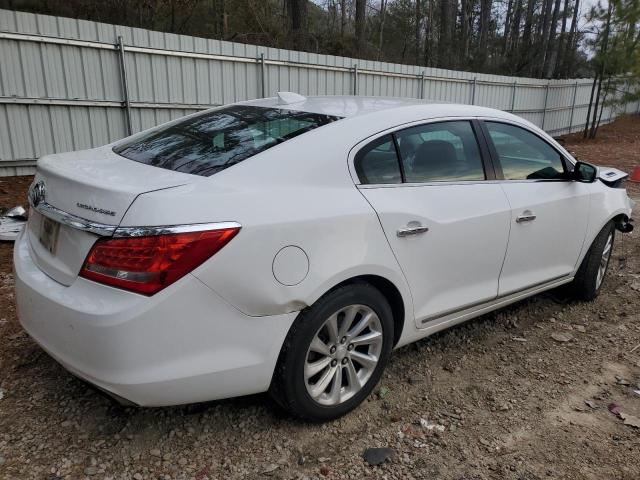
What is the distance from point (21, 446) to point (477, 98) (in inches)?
665

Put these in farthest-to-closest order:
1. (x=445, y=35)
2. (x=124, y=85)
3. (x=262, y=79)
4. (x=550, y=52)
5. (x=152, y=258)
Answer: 1. (x=550, y=52)
2. (x=445, y=35)
3. (x=262, y=79)
4. (x=124, y=85)
5. (x=152, y=258)

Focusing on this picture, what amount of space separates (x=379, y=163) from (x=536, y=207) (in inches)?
52.8

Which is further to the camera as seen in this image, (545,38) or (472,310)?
(545,38)

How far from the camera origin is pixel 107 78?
8.11m

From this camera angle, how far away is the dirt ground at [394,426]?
244 cm

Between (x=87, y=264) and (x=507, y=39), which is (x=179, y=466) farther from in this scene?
(x=507, y=39)

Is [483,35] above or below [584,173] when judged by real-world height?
above

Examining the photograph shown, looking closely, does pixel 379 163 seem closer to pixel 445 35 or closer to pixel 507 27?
pixel 445 35

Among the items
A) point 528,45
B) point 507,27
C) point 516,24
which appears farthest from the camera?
point 507,27

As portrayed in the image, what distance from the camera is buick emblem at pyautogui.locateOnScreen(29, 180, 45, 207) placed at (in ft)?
8.38

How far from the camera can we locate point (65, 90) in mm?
7742

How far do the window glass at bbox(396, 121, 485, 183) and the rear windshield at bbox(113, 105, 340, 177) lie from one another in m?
0.49

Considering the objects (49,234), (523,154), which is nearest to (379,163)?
(523,154)

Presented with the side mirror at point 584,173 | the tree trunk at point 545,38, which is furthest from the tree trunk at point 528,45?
the side mirror at point 584,173
